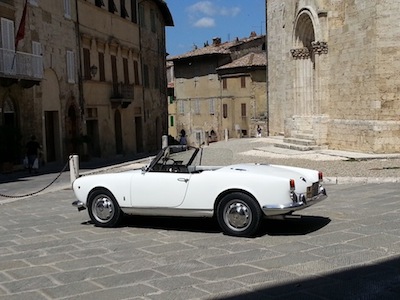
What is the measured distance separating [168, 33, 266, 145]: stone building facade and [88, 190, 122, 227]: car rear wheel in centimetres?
3986

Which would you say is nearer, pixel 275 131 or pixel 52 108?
pixel 52 108

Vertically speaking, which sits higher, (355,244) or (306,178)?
(306,178)

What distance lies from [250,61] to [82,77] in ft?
79.2

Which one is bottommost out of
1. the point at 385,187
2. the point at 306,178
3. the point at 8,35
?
the point at 385,187

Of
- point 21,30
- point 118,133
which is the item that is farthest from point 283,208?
point 118,133

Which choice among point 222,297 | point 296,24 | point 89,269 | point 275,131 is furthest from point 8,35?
point 222,297

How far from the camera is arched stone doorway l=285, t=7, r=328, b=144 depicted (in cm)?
2152

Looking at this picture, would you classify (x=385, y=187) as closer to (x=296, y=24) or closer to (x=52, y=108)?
(x=296, y=24)

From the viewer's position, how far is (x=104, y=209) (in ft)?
26.8

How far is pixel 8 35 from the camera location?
20578 millimetres

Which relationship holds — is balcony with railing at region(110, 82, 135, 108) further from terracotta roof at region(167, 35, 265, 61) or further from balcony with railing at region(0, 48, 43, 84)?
terracotta roof at region(167, 35, 265, 61)

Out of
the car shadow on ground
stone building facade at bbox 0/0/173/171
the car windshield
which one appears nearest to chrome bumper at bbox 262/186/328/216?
the car shadow on ground

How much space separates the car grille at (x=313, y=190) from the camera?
7.28 meters

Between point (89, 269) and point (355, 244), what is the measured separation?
118 inches
